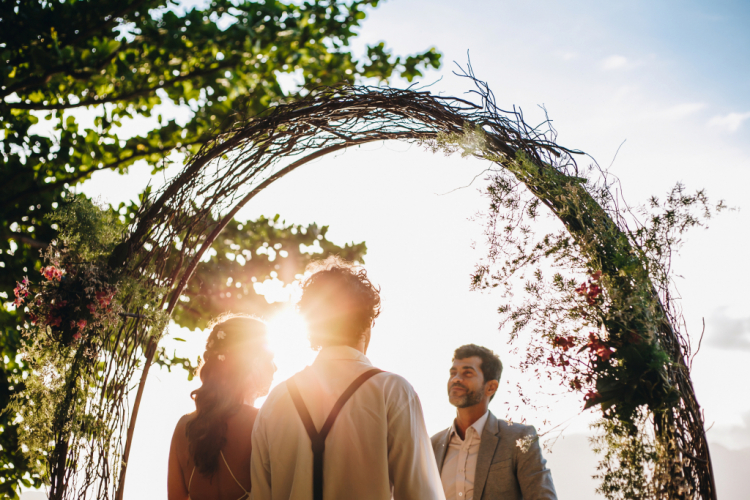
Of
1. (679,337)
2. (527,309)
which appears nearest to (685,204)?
(679,337)

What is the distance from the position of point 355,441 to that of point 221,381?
932 millimetres

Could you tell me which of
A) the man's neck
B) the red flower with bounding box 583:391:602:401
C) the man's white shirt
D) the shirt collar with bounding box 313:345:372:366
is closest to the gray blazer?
the man's neck

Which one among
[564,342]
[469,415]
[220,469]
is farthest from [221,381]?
[469,415]

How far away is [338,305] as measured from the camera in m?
1.51

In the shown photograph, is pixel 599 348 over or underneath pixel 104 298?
underneath

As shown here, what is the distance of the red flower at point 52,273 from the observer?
7.06 ft

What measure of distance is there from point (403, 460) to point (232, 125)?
6.79 ft

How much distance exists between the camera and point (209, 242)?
2.70m

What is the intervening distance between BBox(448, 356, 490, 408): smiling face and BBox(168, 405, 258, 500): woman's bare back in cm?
148

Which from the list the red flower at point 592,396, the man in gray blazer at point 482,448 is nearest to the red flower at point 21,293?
the man in gray blazer at point 482,448

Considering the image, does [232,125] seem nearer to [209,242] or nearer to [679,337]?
[209,242]

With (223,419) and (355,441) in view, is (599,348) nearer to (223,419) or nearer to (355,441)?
(355,441)

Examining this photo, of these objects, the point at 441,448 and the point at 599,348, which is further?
the point at 441,448

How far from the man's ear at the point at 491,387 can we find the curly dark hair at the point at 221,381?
160 cm
